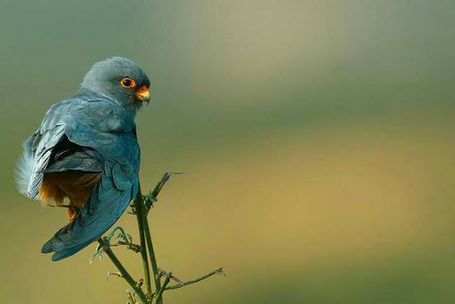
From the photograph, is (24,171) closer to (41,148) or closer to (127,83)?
(41,148)

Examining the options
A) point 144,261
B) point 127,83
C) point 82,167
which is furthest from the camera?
point 127,83

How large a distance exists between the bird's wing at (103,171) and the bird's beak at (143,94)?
17 cm

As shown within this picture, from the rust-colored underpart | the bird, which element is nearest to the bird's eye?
the bird

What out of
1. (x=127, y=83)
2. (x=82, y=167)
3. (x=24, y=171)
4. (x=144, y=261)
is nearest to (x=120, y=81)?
(x=127, y=83)

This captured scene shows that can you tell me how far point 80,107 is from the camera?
1.90 metres

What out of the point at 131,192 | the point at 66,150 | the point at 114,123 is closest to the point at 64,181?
the point at 66,150

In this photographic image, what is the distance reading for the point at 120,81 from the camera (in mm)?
2211

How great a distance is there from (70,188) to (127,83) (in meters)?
0.65

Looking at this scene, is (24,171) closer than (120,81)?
Yes

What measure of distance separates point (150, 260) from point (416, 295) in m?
4.37

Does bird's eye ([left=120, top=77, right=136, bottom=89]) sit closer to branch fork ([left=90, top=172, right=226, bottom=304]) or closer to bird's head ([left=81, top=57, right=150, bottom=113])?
bird's head ([left=81, top=57, right=150, bottom=113])

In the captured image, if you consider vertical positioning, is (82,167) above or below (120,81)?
below

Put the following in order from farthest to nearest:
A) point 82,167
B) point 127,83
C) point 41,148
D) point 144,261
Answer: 1. point 127,83
2. point 41,148
3. point 82,167
4. point 144,261

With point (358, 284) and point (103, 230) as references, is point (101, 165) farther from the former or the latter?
point (358, 284)
